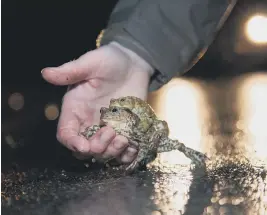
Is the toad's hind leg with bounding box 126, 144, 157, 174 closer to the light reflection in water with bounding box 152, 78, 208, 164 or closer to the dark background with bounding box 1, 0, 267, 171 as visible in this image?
the light reflection in water with bounding box 152, 78, 208, 164

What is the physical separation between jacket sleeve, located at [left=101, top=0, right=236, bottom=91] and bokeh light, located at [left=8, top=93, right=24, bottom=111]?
2.08 metres

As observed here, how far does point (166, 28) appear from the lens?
247 centimetres

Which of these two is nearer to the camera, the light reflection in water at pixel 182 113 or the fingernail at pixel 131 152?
the fingernail at pixel 131 152

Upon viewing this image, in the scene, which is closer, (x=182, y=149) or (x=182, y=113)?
(x=182, y=149)

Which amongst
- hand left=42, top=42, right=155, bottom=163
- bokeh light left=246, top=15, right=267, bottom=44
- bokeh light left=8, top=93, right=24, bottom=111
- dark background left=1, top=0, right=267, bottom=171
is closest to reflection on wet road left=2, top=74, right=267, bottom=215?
hand left=42, top=42, right=155, bottom=163

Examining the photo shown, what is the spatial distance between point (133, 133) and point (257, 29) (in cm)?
642

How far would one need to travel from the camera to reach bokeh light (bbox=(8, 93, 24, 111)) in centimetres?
452

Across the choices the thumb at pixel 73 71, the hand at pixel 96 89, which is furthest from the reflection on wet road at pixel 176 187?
the thumb at pixel 73 71

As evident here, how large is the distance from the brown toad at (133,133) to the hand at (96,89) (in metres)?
0.03

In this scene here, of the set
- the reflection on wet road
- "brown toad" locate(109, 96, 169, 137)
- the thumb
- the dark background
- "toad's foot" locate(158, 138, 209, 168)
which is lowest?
the reflection on wet road

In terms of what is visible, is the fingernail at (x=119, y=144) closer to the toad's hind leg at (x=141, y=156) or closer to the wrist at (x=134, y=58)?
the toad's hind leg at (x=141, y=156)

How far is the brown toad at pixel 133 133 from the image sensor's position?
6.27 ft

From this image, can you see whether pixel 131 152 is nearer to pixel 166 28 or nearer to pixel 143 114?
pixel 143 114

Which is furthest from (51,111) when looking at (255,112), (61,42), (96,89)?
(61,42)
